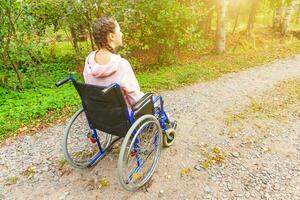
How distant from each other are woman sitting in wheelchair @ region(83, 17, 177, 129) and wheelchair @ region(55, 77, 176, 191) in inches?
6.1

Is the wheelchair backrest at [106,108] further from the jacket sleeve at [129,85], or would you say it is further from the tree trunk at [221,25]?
the tree trunk at [221,25]

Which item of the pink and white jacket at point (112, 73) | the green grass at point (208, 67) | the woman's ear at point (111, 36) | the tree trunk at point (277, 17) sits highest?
the woman's ear at point (111, 36)

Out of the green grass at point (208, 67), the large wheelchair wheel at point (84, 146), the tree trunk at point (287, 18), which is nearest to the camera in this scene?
the large wheelchair wheel at point (84, 146)

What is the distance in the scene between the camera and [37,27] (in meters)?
5.89

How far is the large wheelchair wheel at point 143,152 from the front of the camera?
7.83 ft

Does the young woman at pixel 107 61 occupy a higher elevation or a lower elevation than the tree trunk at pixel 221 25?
higher

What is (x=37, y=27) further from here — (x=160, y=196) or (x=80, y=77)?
(x=160, y=196)

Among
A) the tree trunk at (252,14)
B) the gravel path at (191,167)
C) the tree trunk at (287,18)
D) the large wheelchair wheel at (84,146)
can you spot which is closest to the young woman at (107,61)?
the large wheelchair wheel at (84,146)

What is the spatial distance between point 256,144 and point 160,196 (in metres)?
1.47

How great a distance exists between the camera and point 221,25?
669cm

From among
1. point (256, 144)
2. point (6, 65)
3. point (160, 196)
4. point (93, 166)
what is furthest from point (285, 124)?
point (6, 65)

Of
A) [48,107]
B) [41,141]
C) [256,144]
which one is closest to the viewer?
[256,144]

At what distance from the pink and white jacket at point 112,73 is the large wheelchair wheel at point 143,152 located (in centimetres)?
34

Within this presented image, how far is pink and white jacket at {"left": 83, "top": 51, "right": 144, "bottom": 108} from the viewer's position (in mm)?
2191
